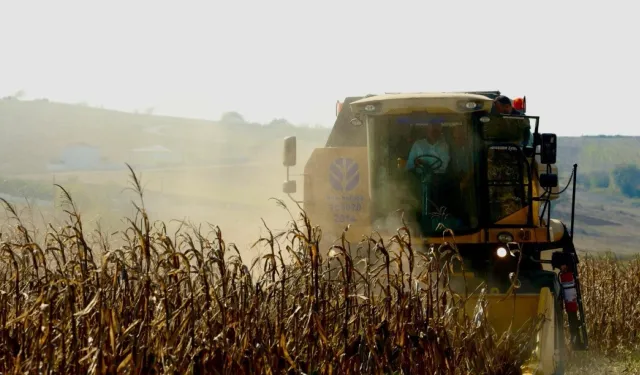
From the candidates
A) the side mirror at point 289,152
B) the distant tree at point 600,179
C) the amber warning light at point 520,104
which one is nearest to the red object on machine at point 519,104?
the amber warning light at point 520,104

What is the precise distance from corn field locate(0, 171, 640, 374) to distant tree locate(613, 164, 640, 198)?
73.6m

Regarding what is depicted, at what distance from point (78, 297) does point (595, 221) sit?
223 feet

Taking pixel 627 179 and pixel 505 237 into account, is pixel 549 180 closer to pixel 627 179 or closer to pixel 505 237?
pixel 505 237

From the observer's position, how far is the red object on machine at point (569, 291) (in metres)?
9.45

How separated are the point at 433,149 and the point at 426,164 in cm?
16

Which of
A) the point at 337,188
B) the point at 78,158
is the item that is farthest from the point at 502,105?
the point at 78,158

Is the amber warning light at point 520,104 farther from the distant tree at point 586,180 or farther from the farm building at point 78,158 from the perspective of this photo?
the distant tree at point 586,180

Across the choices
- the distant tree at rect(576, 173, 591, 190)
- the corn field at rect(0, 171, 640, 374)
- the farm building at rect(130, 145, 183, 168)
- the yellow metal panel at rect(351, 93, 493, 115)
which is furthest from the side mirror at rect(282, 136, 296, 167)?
the distant tree at rect(576, 173, 591, 190)

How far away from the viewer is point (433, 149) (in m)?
8.88

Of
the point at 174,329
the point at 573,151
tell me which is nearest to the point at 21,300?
the point at 174,329

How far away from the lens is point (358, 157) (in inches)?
383

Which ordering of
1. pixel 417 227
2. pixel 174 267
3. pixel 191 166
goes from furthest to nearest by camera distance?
pixel 191 166
pixel 417 227
pixel 174 267

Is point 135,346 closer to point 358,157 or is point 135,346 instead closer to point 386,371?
point 386,371

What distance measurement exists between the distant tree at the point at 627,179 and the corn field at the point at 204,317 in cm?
7362
